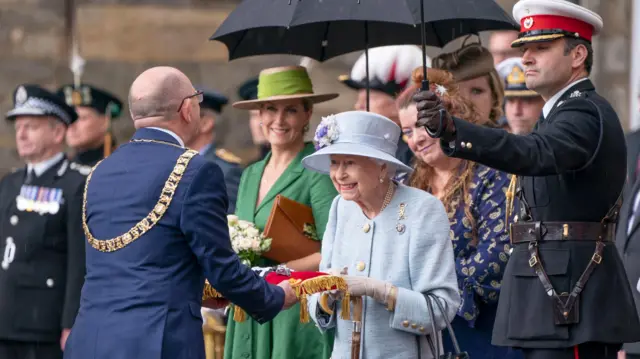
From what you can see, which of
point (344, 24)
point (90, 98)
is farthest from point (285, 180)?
point (90, 98)

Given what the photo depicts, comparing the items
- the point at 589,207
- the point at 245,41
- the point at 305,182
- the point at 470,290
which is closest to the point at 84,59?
the point at 245,41

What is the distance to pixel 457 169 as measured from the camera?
713cm

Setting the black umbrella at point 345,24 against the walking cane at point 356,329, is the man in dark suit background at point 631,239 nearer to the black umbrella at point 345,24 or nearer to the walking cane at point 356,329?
the black umbrella at point 345,24

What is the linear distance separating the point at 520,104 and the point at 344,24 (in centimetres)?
108

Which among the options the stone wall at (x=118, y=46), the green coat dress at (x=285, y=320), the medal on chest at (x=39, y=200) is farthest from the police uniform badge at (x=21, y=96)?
the stone wall at (x=118, y=46)

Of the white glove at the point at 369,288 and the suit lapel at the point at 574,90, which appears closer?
the suit lapel at the point at 574,90

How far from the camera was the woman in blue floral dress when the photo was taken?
6.81m

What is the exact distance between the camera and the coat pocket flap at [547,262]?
5.96m

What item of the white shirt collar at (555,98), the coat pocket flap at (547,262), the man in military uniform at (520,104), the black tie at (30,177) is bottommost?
the coat pocket flap at (547,262)

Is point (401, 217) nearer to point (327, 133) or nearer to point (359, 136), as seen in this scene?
point (359, 136)

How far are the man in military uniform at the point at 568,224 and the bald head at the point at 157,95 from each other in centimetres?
142

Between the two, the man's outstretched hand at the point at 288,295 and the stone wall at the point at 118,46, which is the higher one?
the stone wall at the point at 118,46

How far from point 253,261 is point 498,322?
5.19ft

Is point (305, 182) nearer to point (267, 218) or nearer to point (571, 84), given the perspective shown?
point (267, 218)
